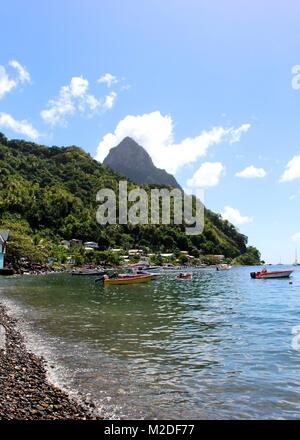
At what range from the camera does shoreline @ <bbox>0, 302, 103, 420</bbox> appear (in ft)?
32.5

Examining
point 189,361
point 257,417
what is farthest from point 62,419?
point 189,361

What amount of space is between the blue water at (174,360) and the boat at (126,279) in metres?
32.4

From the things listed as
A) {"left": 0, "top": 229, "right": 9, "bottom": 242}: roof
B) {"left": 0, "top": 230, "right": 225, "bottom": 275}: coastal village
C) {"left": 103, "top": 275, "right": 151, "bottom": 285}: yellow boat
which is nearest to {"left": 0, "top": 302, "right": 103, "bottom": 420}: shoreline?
{"left": 103, "top": 275, "right": 151, "bottom": 285}: yellow boat

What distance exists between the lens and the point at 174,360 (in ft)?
54.2

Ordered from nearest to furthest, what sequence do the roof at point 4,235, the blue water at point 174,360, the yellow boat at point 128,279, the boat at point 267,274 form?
the blue water at point 174,360 → the yellow boat at point 128,279 → the roof at point 4,235 → the boat at point 267,274

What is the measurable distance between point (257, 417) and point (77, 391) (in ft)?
18.0

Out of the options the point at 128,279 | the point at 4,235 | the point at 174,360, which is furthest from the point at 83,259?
the point at 174,360

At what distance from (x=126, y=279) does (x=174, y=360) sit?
1999 inches

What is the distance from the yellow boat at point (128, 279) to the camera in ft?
Answer: 212

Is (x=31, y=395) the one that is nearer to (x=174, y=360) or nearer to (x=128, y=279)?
(x=174, y=360)

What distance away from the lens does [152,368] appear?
1534 cm

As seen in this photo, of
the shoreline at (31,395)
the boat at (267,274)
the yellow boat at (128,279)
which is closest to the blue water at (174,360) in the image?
the shoreline at (31,395)

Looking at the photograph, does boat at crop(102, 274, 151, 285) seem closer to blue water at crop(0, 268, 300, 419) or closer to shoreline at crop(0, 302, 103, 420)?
blue water at crop(0, 268, 300, 419)

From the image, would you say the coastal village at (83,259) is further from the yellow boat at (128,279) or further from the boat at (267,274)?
the boat at (267,274)
